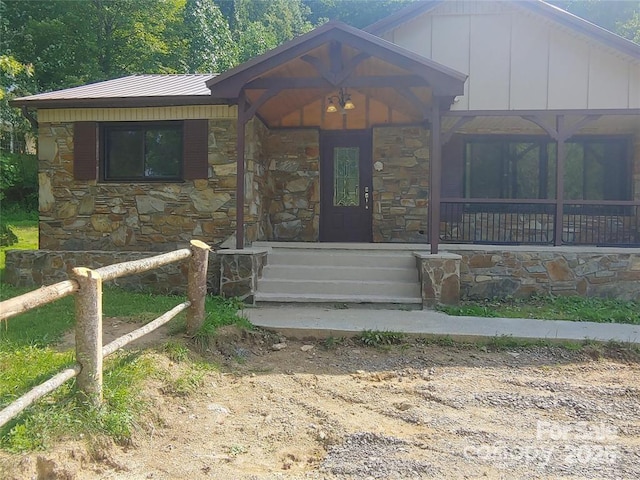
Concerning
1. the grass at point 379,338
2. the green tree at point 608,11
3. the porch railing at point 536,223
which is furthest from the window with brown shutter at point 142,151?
the green tree at point 608,11

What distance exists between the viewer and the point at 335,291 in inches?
257

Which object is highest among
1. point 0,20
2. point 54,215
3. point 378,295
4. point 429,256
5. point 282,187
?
point 0,20

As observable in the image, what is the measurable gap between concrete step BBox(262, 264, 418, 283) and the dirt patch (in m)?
1.96

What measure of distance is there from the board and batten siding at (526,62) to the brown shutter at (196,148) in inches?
164

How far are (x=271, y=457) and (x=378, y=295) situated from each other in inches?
150

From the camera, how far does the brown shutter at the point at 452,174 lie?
923 centimetres

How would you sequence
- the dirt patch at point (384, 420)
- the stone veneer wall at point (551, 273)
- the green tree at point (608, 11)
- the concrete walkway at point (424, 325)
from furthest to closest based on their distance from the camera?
the green tree at point (608, 11), the stone veneer wall at point (551, 273), the concrete walkway at point (424, 325), the dirt patch at point (384, 420)

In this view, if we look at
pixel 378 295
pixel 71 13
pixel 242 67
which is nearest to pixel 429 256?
pixel 378 295

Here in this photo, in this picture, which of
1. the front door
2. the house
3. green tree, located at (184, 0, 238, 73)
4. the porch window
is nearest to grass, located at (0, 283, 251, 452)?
the house

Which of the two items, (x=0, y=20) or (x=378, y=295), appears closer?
(x=378, y=295)

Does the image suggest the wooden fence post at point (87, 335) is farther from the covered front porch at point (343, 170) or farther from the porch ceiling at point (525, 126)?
the porch ceiling at point (525, 126)

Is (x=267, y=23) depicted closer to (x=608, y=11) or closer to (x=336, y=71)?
(x=608, y=11)

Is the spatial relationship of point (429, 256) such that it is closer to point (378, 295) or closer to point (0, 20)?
point (378, 295)

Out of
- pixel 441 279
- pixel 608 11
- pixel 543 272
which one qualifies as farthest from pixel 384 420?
pixel 608 11
